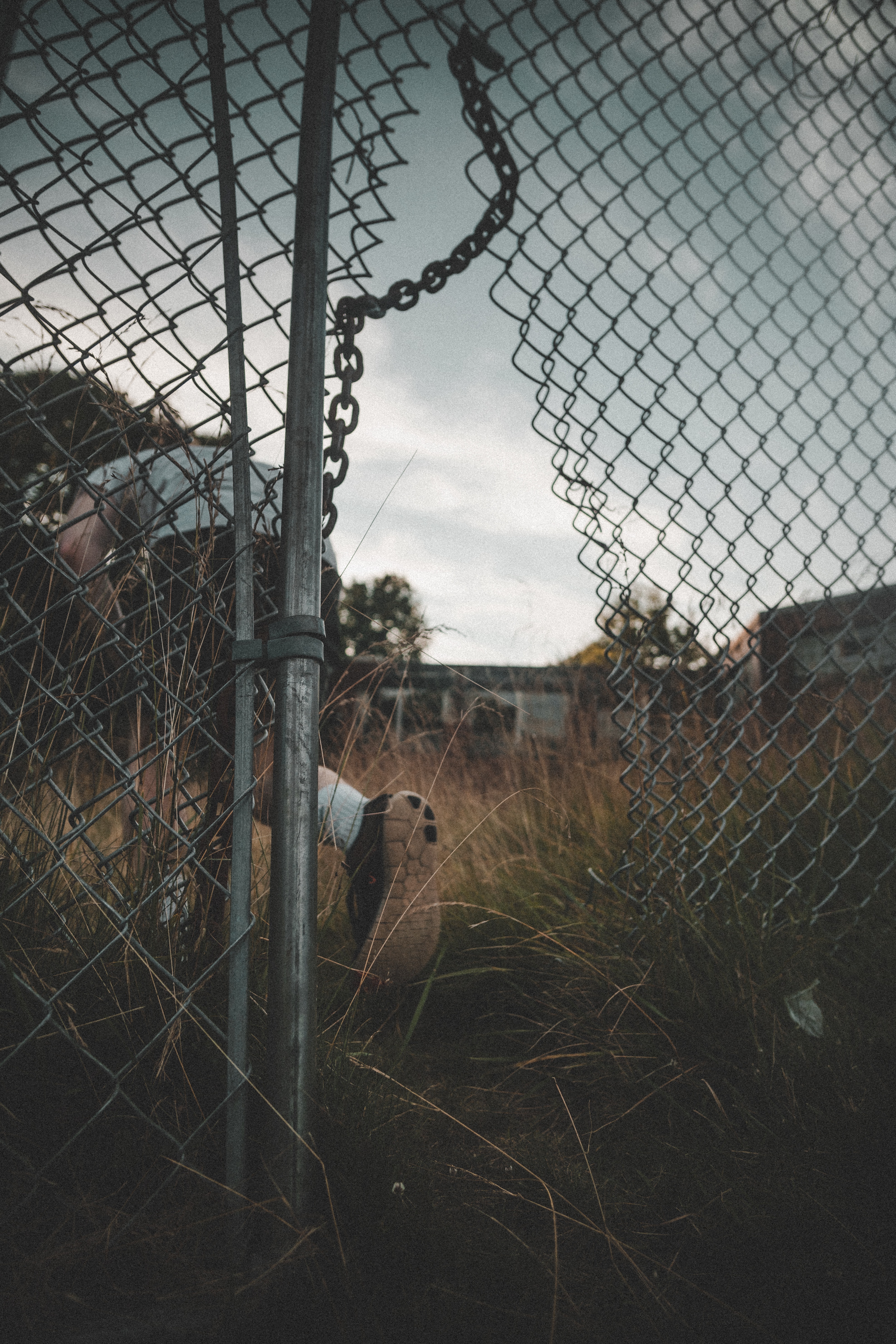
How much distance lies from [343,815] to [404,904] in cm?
35

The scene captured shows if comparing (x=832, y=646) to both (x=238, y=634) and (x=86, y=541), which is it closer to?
(x=238, y=634)

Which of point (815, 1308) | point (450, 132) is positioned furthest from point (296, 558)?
point (815, 1308)

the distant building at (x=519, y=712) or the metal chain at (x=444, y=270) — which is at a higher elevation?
the metal chain at (x=444, y=270)

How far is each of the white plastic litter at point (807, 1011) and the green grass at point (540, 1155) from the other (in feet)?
0.10

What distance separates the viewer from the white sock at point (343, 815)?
1563 mm

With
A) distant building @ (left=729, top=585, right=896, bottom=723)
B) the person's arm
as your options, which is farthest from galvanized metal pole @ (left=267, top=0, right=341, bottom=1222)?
distant building @ (left=729, top=585, right=896, bottom=723)

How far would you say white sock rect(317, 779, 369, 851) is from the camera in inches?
61.6

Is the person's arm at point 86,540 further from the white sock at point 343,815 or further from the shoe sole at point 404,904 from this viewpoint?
the shoe sole at point 404,904

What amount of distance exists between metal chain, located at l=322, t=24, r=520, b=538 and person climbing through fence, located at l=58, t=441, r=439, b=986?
5.6 inches

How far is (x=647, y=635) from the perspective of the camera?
159 centimetres

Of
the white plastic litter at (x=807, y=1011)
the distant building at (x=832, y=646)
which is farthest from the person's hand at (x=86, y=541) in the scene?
the white plastic litter at (x=807, y=1011)

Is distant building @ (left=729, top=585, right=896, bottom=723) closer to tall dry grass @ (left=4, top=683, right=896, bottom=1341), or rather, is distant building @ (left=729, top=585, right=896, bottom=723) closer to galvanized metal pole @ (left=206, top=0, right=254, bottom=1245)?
tall dry grass @ (left=4, top=683, right=896, bottom=1341)

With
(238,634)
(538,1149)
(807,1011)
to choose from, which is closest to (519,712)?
(807,1011)

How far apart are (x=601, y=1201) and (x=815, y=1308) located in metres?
0.27
